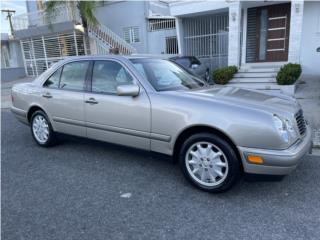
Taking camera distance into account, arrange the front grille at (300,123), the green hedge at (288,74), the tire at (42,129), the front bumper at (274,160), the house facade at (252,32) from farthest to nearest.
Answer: the house facade at (252,32)
the green hedge at (288,74)
the tire at (42,129)
the front grille at (300,123)
the front bumper at (274,160)

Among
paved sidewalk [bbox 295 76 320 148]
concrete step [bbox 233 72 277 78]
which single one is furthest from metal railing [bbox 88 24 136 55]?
paved sidewalk [bbox 295 76 320 148]

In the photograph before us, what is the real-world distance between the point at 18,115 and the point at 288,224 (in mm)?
4889

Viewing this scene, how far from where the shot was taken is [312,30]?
431 inches

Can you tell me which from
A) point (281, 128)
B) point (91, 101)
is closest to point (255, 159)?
point (281, 128)

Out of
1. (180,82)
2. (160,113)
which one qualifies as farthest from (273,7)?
(160,113)

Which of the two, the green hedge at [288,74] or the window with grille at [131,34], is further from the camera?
the window with grille at [131,34]

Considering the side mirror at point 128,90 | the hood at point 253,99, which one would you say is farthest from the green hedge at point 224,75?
the side mirror at point 128,90

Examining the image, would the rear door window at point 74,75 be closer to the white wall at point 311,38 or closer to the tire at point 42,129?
the tire at point 42,129

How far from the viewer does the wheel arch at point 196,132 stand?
118 inches

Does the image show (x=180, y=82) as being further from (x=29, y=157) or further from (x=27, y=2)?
(x=27, y=2)

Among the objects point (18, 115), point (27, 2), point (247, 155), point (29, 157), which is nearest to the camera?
point (247, 155)

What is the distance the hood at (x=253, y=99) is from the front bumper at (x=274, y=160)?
0.44m

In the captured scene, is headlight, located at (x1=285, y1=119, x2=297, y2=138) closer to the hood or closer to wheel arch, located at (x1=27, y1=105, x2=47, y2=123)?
the hood

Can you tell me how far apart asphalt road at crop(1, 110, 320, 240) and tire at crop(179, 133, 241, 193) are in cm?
15
